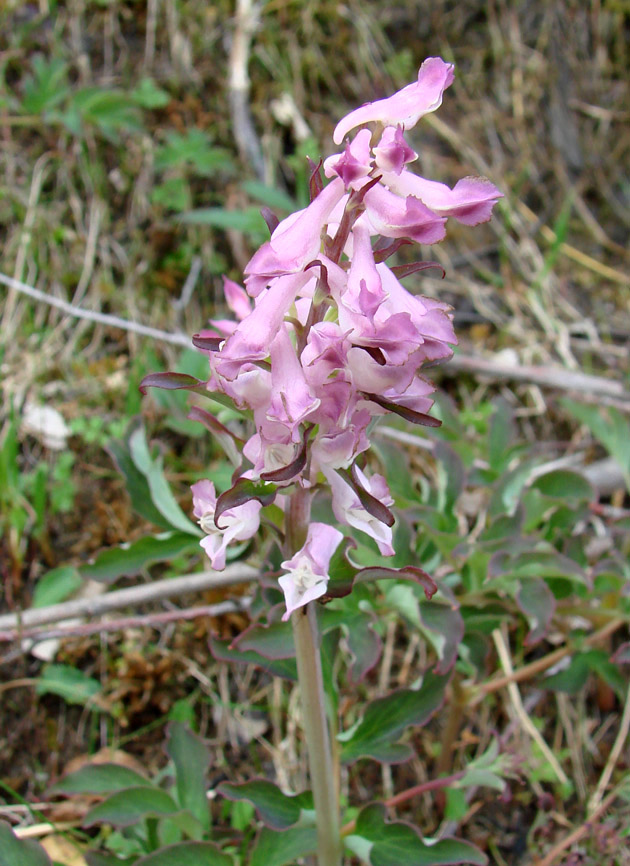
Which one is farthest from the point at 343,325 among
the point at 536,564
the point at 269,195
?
the point at 269,195

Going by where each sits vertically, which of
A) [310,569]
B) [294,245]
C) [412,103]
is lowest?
[310,569]

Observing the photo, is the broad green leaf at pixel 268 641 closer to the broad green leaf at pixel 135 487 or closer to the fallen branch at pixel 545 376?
the broad green leaf at pixel 135 487

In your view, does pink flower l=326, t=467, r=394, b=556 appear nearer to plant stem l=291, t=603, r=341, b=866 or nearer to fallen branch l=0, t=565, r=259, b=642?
plant stem l=291, t=603, r=341, b=866

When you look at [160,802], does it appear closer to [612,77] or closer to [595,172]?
[595,172]

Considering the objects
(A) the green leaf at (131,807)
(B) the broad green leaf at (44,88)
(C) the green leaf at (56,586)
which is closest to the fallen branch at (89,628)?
(C) the green leaf at (56,586)

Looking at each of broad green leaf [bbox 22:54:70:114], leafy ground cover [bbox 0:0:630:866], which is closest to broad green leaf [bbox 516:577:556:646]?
leafy ground cover [bbox 0:0:630:866]

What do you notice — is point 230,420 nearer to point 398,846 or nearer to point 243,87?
point 398,846
